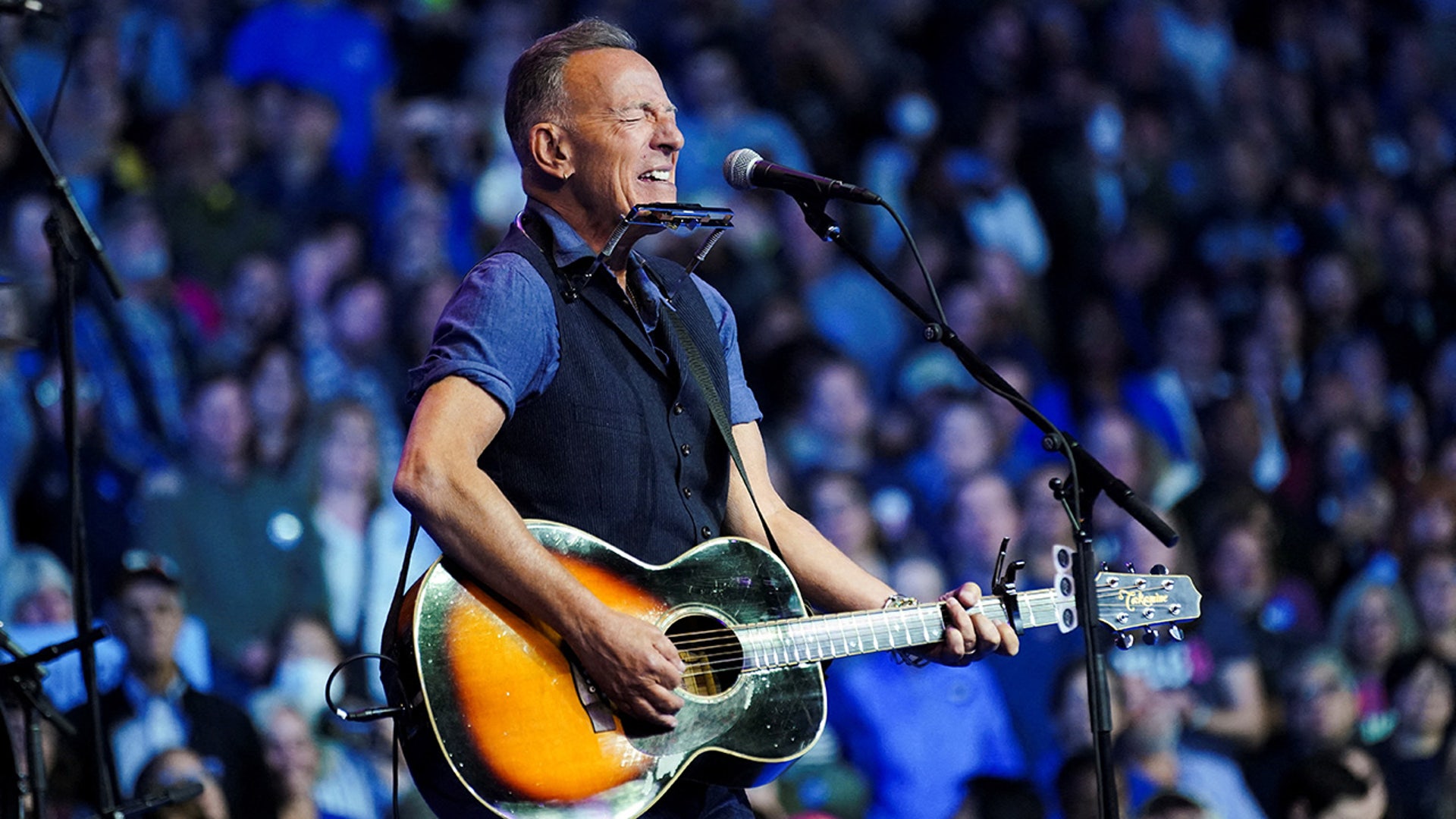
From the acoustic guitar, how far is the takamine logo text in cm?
4

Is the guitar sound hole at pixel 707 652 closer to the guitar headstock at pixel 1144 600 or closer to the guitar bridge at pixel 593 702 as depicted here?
the guitar bridge at pixel 593 702

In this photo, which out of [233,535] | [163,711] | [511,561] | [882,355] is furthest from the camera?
[882,355]

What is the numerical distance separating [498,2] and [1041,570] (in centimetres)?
273

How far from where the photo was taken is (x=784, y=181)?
7.48ft

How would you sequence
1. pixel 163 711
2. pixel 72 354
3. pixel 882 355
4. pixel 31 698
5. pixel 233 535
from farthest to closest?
pixel 882 355, pixel 233 535, pixel 163 711, pixel 31 698, pixel 72 354

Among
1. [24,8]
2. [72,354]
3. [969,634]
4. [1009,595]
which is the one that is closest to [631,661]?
[969,634]

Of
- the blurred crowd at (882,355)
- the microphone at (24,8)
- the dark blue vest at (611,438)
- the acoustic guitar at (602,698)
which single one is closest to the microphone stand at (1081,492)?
the acoustic guitar at (602,698)

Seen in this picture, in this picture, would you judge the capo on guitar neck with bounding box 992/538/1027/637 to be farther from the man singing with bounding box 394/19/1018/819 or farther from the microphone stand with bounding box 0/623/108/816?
the microphone stand with bounding box 0/623/108/816

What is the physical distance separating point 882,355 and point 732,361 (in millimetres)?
2818

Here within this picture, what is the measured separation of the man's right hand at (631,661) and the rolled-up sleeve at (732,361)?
54 centimetres

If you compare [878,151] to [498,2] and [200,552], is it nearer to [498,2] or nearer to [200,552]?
[498,2]

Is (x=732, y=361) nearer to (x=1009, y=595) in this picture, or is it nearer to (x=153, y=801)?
(x=1009, y=595)

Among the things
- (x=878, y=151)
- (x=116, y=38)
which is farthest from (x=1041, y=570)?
(x=116, y=38)

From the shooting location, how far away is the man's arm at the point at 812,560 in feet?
7.79
